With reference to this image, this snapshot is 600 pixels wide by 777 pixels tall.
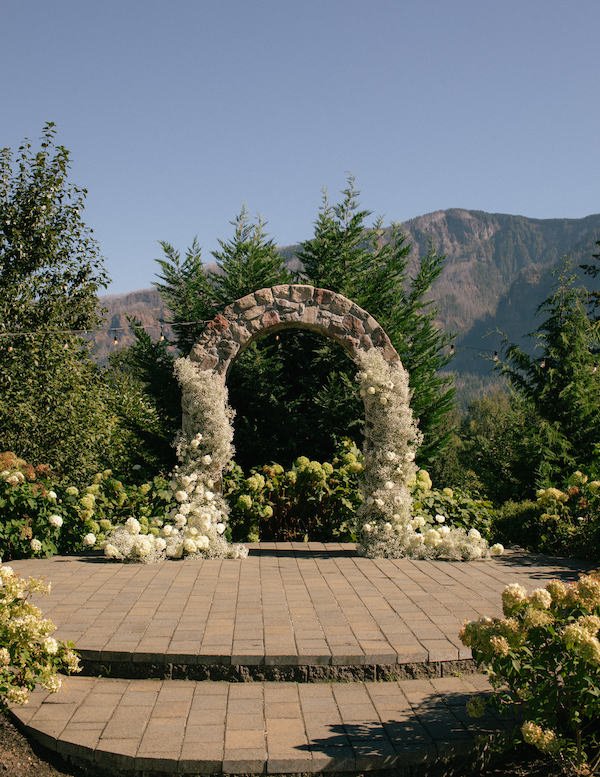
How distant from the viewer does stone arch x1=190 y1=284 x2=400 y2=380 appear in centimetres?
779

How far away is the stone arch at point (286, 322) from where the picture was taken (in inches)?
307

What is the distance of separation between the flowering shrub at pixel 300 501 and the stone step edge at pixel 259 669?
13.4 ft

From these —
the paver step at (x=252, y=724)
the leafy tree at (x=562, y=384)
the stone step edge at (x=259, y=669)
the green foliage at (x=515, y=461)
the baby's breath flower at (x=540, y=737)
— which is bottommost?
the paver step at (x=252, y=724)

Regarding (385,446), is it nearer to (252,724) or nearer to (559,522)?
(559,522)

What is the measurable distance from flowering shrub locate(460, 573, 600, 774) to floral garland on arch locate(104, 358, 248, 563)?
4.34 meters

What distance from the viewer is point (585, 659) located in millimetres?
2885

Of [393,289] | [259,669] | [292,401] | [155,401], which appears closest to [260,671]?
[259,669]

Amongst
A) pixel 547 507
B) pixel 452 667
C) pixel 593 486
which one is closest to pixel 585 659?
pixel 452 667

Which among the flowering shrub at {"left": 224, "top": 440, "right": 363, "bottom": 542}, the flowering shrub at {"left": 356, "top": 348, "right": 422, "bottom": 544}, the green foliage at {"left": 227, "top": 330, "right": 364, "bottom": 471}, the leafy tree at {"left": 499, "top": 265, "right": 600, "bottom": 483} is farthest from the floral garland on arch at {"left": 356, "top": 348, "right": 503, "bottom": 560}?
the leafy tree at {"left": 499, "top": 265, "right": 600, "bottom": 483}

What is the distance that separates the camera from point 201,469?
7.80 meters

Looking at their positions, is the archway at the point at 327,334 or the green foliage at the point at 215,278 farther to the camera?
the green foliage at the point at 215,278

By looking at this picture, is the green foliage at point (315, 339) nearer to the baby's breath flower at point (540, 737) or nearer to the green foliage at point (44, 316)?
the green foliage at point (44, 316)

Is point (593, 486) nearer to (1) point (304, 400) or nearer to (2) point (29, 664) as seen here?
(1) point (304, 400)

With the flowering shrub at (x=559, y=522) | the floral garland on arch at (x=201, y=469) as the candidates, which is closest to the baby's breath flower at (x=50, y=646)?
the floral garland on arch at (x=201, y=469)
